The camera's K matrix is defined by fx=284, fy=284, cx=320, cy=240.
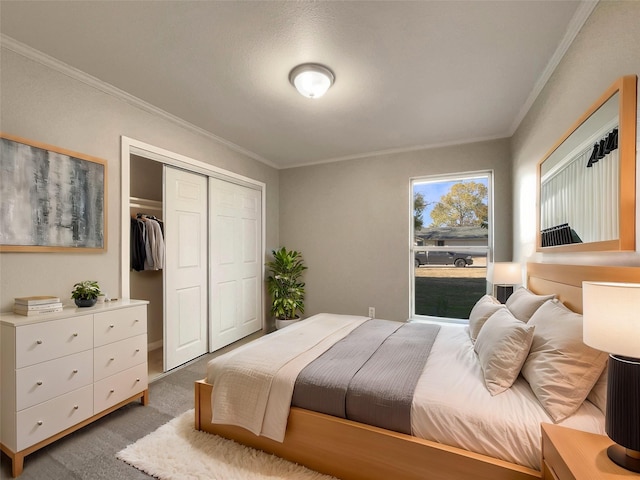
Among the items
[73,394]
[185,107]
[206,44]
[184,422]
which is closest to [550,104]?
[206,44]

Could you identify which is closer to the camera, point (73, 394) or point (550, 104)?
point (73, 394)

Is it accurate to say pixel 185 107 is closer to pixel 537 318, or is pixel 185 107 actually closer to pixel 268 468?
pixel 268 468

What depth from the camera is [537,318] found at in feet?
5.47

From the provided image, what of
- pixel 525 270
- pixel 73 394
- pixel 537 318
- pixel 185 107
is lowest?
pixel 73 394

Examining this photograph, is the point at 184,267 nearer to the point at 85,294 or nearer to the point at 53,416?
the point at 85,294

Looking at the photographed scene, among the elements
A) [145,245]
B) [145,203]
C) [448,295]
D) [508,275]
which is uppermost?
[145,203]

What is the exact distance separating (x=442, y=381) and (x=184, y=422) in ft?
5.86

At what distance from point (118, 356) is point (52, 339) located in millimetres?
464

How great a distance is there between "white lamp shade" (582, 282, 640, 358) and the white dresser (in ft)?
8.64

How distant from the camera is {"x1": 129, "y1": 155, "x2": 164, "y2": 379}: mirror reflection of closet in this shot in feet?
11.4

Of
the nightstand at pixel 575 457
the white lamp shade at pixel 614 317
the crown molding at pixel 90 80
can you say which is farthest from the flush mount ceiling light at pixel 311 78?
the nightstand at pixel 575 457

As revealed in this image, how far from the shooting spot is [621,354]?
34.4 inches

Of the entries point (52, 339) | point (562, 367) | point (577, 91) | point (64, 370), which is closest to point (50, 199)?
point (52, 339)

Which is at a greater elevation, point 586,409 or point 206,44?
point 206,44
